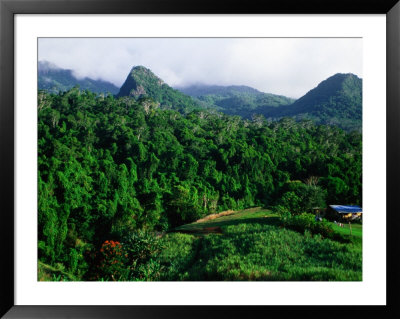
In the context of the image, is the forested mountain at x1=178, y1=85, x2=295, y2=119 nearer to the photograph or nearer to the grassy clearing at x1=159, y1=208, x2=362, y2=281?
the photograph

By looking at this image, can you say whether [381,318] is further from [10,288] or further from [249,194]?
[249,194]

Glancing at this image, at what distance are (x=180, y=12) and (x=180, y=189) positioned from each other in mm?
3298

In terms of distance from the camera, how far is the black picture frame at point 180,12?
6.36ft

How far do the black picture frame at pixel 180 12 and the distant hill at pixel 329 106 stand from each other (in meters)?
1.40

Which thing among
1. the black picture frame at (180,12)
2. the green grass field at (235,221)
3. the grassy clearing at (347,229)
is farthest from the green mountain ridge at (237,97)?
the green grass field at (235,221)

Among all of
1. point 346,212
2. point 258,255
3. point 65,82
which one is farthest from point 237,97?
point 258,255

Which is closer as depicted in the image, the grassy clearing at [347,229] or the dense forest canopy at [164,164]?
the grassy clearing at [347,229]

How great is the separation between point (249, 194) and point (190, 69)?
2408 millimetres

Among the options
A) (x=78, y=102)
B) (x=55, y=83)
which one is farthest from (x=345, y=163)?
(x=78, y=102)

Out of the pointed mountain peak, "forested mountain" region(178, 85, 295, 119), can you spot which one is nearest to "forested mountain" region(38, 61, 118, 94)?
the pointed mountain peak

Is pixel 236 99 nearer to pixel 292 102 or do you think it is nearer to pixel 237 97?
pixel 237 97

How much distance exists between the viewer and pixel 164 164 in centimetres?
539

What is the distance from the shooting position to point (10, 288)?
1.99 m

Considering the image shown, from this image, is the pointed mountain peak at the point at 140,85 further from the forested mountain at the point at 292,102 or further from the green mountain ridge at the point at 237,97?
the forested mountain at the point at 292,102
